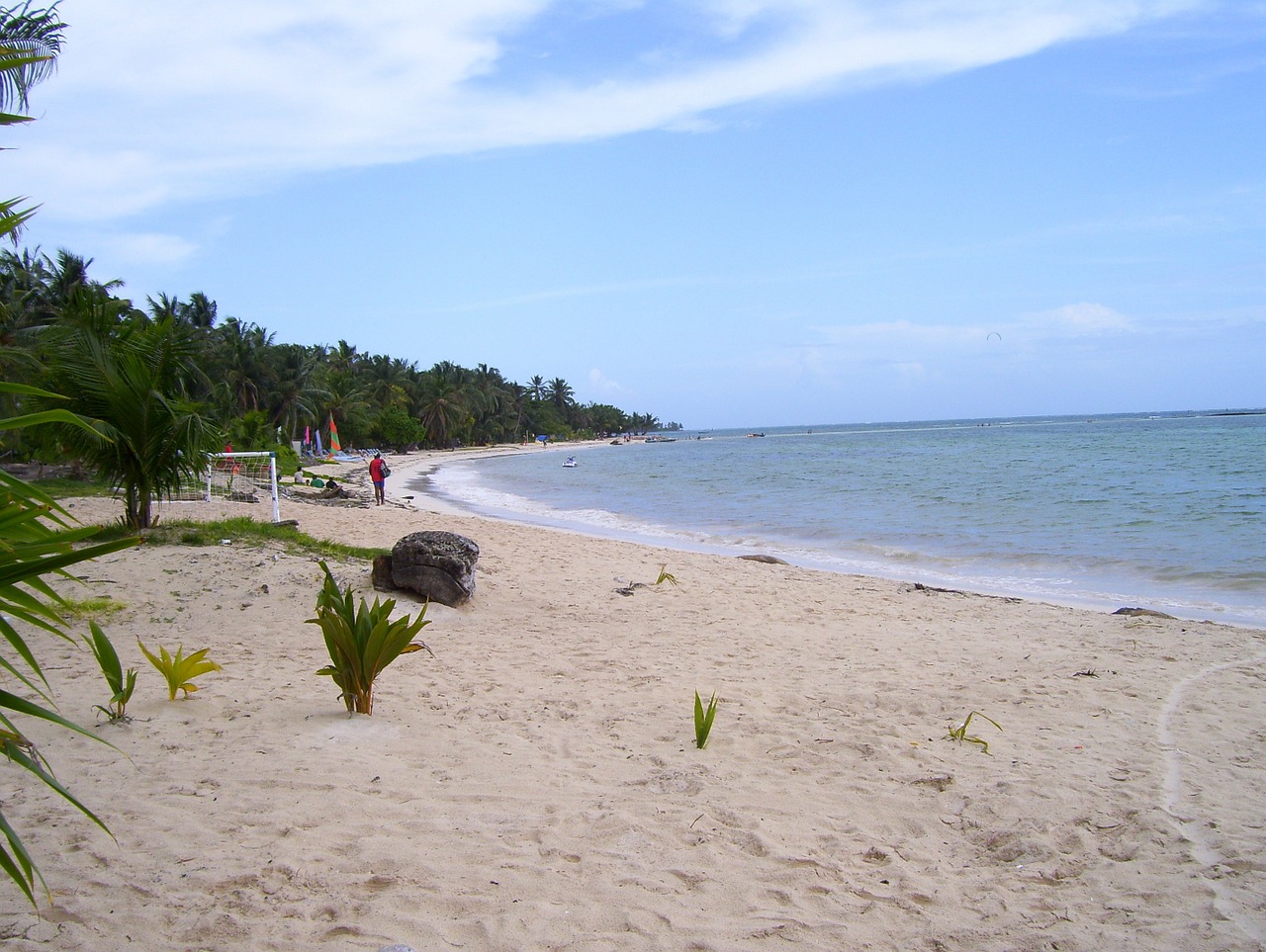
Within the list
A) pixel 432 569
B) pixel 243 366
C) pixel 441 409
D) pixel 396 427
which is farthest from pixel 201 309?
pixel 432 569

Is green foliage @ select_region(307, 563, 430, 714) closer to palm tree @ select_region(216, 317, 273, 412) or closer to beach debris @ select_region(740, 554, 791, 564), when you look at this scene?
beach debris @ select_region(740, 554, 791, 564)

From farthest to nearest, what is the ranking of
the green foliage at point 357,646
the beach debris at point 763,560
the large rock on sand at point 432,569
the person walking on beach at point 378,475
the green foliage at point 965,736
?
the person walking on beach at point 378,475, the beach debris at point 763,560, the large rock on sand at point 432,569, the green foliage at point 965,736, the green foliage at point 357,646

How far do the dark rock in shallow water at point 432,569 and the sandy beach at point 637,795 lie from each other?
469mm

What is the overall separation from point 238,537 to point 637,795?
21.7 feet

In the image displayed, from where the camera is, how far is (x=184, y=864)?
117 inches

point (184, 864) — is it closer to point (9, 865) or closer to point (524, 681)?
point (9, 865)

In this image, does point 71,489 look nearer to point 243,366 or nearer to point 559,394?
point 243,366

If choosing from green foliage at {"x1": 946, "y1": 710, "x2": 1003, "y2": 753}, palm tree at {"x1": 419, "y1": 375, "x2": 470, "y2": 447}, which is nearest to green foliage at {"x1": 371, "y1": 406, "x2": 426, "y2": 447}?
palm tree at {"x1": 419, "y1": 375, "x2": 470, "y2": 447}

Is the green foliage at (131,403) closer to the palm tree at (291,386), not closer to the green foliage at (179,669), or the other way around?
the green foliage at (179,669)

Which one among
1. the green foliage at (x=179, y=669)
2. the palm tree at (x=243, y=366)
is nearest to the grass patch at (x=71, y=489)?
the green foliage at (x=179, y=669)

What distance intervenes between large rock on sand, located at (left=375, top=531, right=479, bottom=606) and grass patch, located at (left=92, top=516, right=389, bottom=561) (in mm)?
1693

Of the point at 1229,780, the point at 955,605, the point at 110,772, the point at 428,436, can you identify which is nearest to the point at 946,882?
the point at 1229,780

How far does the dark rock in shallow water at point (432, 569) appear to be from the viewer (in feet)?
24.2

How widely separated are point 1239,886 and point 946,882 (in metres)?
1.02
